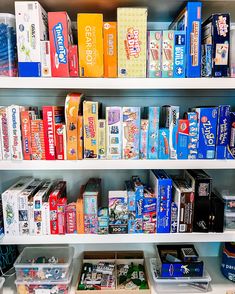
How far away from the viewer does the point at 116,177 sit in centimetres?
136

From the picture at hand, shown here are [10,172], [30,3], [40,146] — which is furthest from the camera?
[10,172]

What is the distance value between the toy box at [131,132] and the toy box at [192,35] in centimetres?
27

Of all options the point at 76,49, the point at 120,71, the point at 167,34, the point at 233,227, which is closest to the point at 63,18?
the point at 76,49

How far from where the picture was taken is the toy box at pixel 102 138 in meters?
1.04

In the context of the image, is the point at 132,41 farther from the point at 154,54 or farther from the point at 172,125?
the point at 172,125

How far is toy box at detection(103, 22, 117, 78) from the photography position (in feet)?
3.21

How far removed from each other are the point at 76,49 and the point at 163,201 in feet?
2.41

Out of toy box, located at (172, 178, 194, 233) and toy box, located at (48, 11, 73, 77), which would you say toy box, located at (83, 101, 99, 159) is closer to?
toy box, located at (48, 11, 73, 77)

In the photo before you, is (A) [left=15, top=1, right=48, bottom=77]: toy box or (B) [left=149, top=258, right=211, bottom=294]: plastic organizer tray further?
(B) [left=149, top=258, right=211, bottom=294]: plastic organizer tray

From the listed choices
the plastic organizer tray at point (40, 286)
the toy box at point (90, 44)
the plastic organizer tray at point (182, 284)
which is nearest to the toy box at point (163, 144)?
the toy box at point (90, 44)

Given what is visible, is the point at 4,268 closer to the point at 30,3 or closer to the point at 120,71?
the point at 120,71

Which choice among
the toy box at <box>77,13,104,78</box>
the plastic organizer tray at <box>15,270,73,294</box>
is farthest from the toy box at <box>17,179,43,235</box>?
the toy box at <box>77,13,104,78</box>

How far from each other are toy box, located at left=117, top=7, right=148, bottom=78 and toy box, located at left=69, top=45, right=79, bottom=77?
0.17m

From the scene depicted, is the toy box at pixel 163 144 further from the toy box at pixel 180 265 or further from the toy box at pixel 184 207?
the toy box at pixel 180 265
